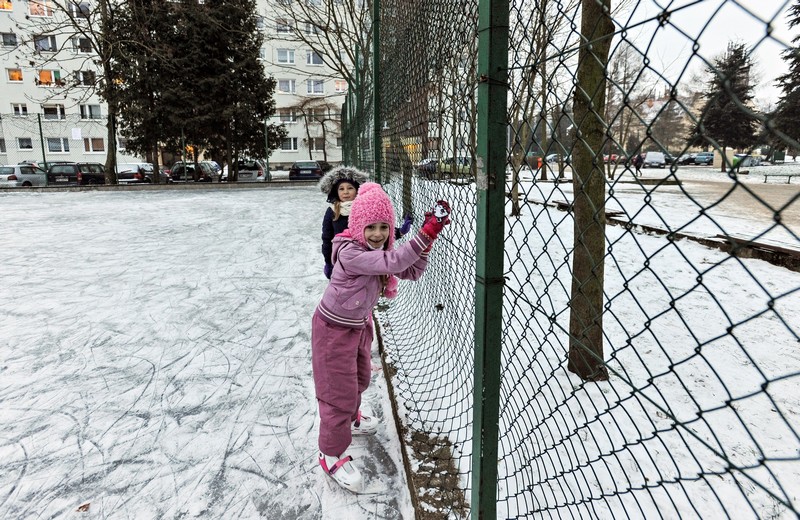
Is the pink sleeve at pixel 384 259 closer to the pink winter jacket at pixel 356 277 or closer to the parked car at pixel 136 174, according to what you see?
the pink winter jacket at pixel 356 277

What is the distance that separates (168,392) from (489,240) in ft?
9.30

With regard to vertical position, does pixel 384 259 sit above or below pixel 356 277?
above

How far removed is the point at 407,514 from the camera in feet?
7.25

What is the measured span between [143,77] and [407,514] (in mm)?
22638

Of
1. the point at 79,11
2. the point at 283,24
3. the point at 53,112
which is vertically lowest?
the point at 283,24

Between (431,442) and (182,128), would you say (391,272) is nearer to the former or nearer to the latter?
(431,442)

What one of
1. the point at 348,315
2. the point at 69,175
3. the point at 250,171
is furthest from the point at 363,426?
the point at 69,175

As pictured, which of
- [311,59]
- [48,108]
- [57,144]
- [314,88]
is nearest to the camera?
[57,144]

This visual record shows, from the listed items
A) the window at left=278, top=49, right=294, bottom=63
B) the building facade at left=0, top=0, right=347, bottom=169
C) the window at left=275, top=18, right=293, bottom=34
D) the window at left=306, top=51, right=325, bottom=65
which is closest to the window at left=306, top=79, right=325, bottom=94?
the building facade at left=0, top=0, right=347, bottom=169

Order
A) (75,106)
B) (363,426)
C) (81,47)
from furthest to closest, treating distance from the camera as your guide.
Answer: (75,106) → (81,47) → (363,426)

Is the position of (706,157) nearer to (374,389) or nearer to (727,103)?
(727,103)

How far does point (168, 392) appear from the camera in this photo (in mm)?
3336

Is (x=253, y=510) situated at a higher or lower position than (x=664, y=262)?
lower

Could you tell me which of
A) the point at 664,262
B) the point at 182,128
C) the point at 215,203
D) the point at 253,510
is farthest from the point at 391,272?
the point at 182,128
